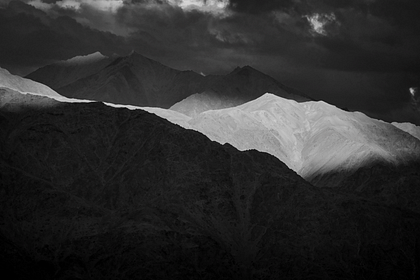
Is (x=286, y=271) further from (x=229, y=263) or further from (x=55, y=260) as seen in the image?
(x=55, y=260)

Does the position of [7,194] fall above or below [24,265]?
above

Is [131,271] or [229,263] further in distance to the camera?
[229,263]

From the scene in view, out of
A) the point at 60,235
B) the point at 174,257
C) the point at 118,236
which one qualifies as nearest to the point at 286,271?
A: the point at 174,257

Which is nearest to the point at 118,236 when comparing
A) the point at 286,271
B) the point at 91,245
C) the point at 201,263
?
the point at 91,245

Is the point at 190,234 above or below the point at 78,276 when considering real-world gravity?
above

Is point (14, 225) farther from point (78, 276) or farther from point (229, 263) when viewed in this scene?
point (229, 263)

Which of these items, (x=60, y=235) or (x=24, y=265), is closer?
(x=24, y=265)

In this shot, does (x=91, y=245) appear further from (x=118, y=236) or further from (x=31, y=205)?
(x=31, y=205)
